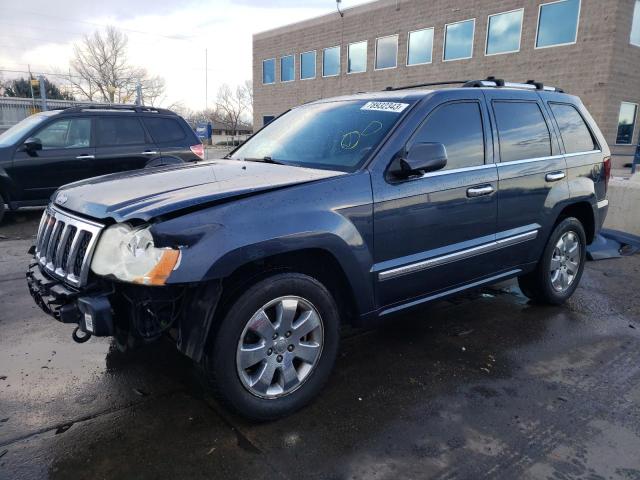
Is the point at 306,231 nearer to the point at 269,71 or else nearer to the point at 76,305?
the point at 76,305

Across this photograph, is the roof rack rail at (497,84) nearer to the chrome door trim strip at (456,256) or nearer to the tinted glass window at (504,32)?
the chrome door trim strip at (456,256)

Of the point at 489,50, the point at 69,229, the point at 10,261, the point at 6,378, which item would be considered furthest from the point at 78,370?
the point at 489,50

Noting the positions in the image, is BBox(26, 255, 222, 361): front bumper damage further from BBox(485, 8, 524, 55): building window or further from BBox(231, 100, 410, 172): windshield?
BBox(485, 8, 524, 55): building window

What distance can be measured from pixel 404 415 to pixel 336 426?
417 millimetres

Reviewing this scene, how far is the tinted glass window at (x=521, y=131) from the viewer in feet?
12.9

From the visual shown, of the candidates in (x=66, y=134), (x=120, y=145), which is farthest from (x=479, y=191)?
(x=66, y=134)

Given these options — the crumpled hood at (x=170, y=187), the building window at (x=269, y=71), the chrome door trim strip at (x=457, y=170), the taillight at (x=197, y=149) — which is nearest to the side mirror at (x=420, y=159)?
the chrome door trim strip at (x=457, y=170)

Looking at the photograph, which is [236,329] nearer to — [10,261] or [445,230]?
[445,230]

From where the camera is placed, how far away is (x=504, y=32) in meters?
20.6

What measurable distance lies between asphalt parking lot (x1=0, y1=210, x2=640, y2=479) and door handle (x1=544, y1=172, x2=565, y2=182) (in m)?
1.26

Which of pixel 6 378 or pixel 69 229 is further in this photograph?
pixel 6 378

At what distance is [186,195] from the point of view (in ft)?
8.67

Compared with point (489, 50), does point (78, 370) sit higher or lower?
lower

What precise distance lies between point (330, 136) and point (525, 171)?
5.42 feet
